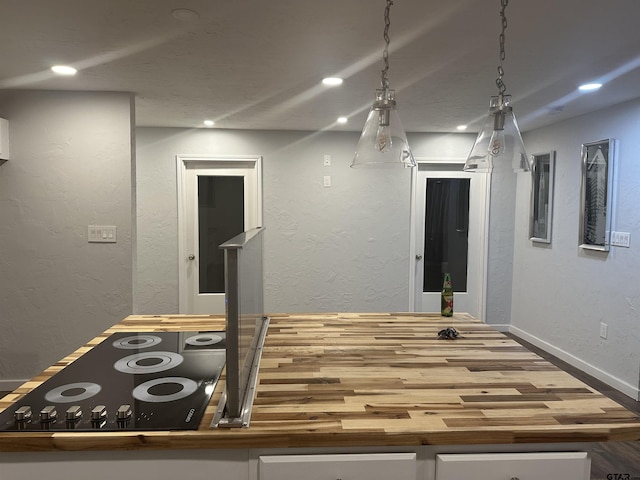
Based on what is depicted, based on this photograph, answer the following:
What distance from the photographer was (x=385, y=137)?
1.69m

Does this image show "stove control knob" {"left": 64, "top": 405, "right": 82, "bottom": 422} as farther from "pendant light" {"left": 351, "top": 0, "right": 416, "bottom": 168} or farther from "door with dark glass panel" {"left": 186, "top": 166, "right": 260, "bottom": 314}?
"door with dark glass panel" {"left": 186, "top": 166, "right": 260, "bottom": 314}

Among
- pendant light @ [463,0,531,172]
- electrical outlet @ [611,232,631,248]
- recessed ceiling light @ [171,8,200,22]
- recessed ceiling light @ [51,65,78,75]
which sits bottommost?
electrical outlet @ [611,232,631,248]

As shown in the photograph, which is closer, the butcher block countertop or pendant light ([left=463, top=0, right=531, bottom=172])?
the butcher block countertop

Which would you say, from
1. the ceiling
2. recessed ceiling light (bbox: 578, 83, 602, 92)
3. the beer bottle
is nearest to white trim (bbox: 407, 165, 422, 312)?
the ceiling

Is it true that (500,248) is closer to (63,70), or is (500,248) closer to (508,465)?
(508,465)

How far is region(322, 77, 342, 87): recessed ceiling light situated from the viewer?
2799 mm

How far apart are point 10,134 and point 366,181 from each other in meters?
3.12

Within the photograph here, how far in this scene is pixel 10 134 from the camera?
3.14m

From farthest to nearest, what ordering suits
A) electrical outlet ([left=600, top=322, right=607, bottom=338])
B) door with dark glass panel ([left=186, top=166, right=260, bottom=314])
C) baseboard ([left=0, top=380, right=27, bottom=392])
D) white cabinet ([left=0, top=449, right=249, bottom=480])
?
door with dark glass panel ([left=186, top=166, right=260, bottom=314])
electrical outlet ([left=600, top=322, right=607, bottom=338])
baseboard ([left=0, top=380, right=27, bottom=392])
white cabinet ([left=0, top=449, right=249, bottom=480])

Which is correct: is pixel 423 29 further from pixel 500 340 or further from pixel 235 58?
pixel 500 340

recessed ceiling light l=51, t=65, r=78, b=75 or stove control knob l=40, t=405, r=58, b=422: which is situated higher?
recessed ceiling light l=51, t=65, r=78, b=75

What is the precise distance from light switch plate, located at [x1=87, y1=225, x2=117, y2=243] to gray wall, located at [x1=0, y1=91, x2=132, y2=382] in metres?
0.04

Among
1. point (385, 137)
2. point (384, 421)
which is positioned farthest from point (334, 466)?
point (385, 137)

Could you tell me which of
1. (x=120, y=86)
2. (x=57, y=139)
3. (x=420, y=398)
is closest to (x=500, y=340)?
(x=420, y=398)
